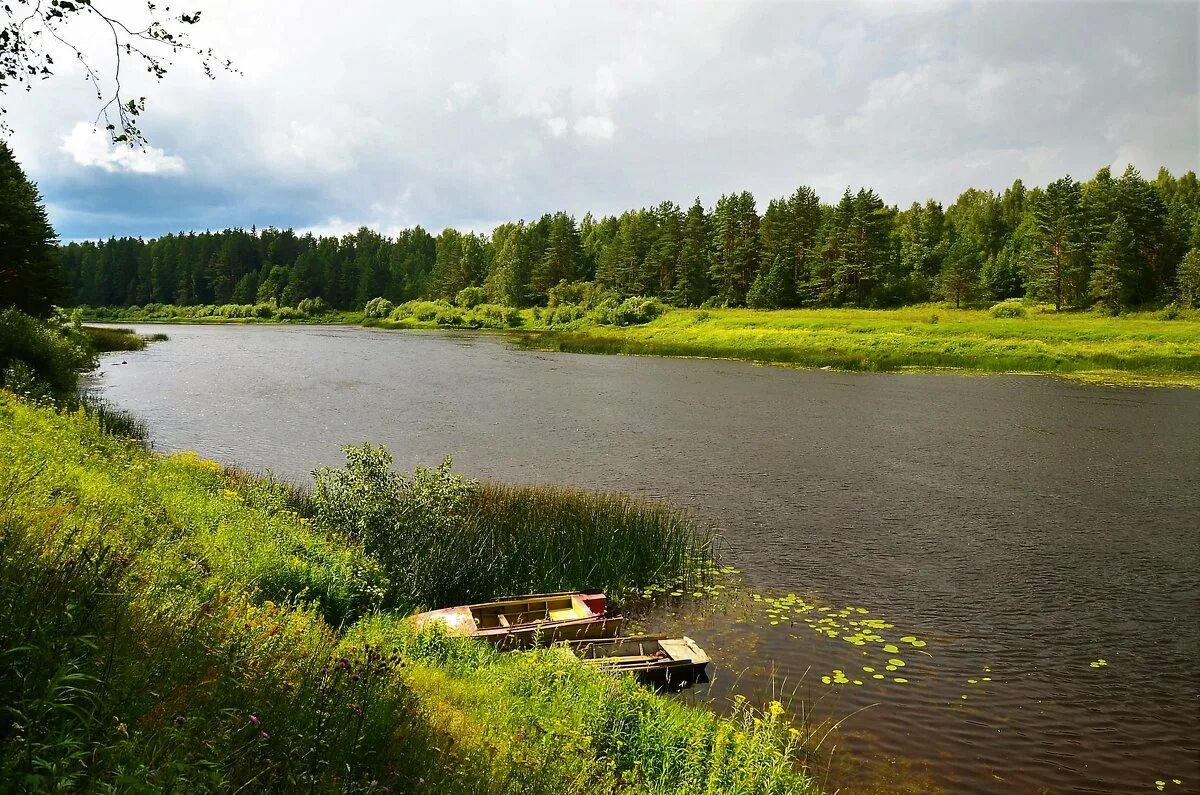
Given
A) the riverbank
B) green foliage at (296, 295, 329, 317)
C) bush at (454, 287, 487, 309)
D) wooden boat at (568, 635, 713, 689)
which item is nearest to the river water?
wooden boat at (568, 635, 713, 689)

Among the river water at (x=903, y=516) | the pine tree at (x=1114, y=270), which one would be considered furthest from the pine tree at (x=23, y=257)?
the pine tree at (x=1114, y=270)

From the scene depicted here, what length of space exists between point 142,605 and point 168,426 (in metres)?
31.2

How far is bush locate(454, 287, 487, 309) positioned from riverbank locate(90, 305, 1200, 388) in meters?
60.8

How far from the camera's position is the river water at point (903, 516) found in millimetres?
11352

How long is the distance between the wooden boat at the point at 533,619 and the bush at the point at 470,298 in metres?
151

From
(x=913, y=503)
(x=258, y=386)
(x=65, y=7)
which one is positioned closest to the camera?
(x=65, y=7)

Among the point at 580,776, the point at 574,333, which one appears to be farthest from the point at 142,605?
the point at 574,333

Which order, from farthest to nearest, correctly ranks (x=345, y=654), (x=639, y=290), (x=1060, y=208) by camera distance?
1. (x=639, y=290)
2. (x=1060, y=208)
3. (x=345, y=654)

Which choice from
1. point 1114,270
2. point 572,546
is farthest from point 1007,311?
point 572,546

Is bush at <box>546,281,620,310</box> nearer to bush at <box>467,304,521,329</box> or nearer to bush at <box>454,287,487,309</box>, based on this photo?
bush at <box>467,304,521,329</box>

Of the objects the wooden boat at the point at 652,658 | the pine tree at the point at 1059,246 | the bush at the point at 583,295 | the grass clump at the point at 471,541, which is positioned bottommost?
the wooden boat at the point at 652,658

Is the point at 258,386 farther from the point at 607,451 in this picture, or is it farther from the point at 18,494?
the point at 18,494

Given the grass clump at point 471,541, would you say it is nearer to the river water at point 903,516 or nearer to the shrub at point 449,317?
the river water at point 903,516

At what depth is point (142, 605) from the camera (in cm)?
692
